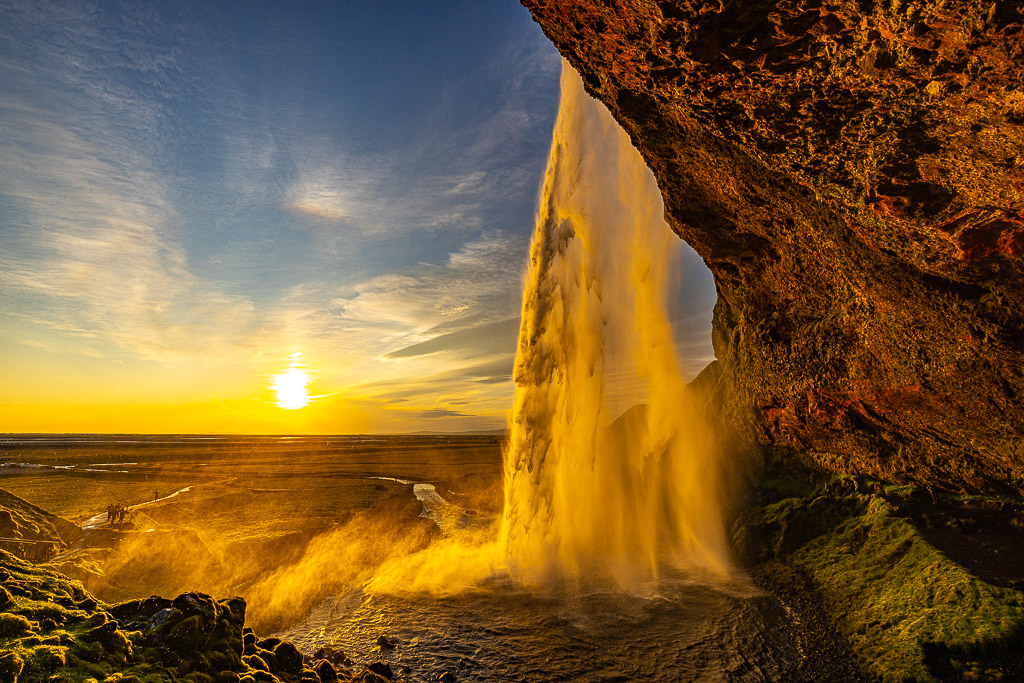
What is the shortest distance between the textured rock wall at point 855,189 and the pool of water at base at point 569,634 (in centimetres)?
538

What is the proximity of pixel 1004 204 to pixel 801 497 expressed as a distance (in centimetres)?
1704

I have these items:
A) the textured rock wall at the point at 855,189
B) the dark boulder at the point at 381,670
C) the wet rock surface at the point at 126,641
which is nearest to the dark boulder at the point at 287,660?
the wet rock surface at the point at 126,641

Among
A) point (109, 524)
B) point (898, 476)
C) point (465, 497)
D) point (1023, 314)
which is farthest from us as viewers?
point (465, 497)

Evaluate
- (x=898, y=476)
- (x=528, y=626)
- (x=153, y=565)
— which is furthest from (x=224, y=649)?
(x=898, y=476)

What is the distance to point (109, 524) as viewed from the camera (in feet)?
69.2

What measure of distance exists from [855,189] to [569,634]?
1059 cm

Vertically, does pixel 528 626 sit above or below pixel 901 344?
below

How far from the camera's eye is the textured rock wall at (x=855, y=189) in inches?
150

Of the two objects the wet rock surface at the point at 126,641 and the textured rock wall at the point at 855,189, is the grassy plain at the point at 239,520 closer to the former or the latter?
the wet rock surface at the point at 126,641

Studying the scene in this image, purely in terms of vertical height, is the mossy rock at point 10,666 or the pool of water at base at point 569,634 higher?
the mossy rock at point 10,666

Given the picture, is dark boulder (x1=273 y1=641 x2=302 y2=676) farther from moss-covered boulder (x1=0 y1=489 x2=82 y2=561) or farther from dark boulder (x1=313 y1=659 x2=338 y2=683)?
moss-covered boulder (x1=0 y1=489 x2=82 y2=561)

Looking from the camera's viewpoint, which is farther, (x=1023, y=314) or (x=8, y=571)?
(x=8, y=571)

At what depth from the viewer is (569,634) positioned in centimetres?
1073

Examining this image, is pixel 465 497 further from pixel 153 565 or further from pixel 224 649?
pixel 224 649
